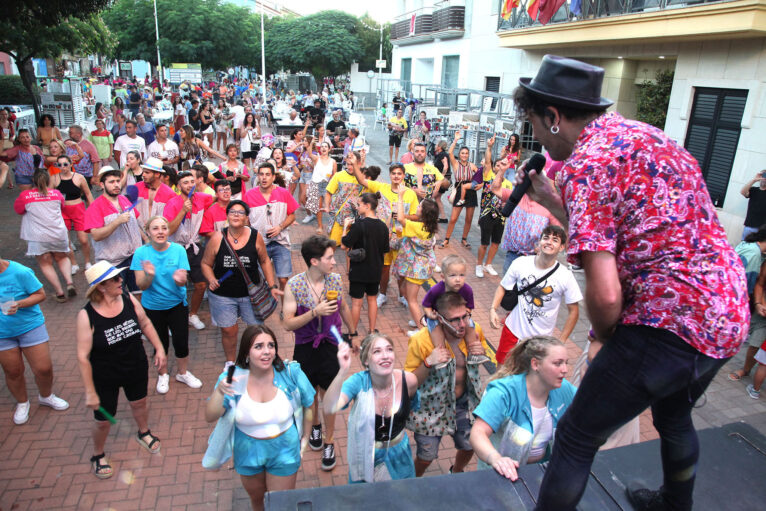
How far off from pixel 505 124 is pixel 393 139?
4149mm

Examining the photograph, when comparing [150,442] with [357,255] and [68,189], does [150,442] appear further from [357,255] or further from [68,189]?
[68,189]

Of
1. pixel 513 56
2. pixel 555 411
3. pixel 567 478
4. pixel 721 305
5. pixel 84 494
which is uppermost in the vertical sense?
pixel 513 56

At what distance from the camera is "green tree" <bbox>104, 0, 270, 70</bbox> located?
38.8 metres

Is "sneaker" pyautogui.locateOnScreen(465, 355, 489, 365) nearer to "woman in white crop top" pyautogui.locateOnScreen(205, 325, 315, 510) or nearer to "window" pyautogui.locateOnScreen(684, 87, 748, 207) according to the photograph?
"woman in white crop top" pyautogui.locateOnScreen(205, 325, 315, 510)

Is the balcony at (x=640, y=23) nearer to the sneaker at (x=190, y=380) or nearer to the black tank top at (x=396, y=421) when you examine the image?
the black tank top at (x=396, y=421)

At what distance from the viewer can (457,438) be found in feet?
12.5

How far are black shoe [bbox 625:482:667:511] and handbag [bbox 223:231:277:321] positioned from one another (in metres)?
3.82

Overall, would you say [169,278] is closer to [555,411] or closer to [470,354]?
[470,354]

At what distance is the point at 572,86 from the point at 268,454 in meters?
2.87

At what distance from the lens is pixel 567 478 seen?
6.79 ft

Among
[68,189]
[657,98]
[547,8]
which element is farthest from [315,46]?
[68,189]

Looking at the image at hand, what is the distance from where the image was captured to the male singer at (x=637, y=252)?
1709 millimetres

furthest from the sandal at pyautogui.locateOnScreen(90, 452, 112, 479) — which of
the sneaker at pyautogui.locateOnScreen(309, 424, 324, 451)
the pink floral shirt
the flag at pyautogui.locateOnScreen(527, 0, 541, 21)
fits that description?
the flag at pyautogui.locateOnScreen(527, 0, 541, 21)

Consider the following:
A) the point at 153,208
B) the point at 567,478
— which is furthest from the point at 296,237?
the point at 567,478
